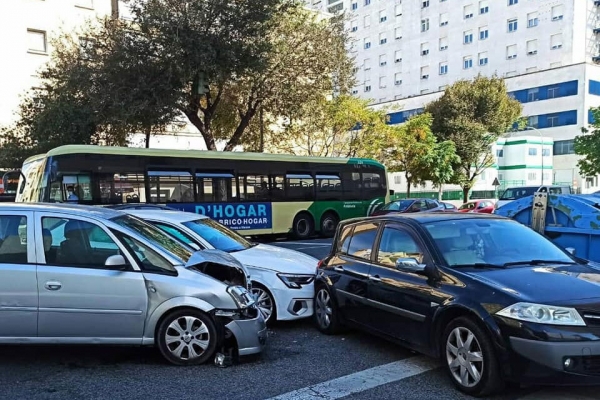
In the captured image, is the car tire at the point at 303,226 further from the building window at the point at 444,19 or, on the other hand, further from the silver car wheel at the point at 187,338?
the building window at the point at 444,19

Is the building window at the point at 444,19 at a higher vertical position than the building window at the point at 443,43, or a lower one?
higher

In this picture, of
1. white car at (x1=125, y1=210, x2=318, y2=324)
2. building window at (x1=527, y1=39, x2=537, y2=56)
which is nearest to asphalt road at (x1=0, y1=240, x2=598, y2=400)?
white car at (x1=125, y1=210, x2=318, y2=324)

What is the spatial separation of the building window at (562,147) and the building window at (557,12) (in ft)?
42.5

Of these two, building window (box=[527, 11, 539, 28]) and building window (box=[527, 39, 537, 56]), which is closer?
building window (box=[527, 11, 539, 28])

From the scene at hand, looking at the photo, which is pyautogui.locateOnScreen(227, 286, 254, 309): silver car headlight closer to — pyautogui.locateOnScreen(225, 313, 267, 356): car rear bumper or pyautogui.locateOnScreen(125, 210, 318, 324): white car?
pyautogui.locateOnScreen(225, 313, 267, 356): car rear bumper

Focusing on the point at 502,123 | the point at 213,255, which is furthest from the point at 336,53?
the point at 502,123

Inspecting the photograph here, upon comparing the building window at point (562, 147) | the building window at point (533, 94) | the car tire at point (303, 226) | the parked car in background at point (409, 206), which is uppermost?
the building window at point (533, 94)

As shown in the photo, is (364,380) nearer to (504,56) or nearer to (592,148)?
(592,148)

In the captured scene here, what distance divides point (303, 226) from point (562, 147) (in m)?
45.5

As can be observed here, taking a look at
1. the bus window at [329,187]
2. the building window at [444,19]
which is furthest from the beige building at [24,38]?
the building window at [444,19]

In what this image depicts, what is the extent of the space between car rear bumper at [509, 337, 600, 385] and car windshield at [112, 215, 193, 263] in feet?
Answer: 10.6

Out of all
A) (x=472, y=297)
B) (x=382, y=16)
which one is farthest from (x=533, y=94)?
(x=472, y=297)

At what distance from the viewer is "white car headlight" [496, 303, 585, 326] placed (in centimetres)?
384

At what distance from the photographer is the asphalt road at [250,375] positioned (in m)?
4.27
